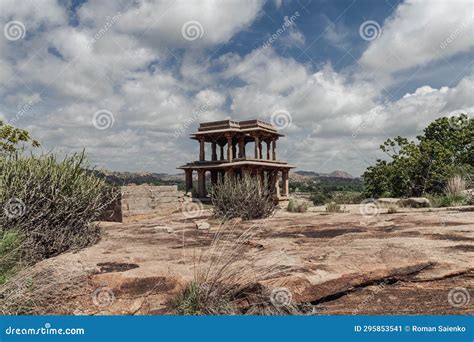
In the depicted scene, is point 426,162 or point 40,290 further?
point 426,162

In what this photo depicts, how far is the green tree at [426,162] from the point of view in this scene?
75.5ft

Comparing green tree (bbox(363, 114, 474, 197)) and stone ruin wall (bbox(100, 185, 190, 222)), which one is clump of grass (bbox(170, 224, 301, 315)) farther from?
green tree (bbox(363, 114, 474, 197))

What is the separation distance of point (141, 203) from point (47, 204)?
732 cm

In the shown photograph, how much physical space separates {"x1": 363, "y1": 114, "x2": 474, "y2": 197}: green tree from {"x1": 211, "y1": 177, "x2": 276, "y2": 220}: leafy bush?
1491cm

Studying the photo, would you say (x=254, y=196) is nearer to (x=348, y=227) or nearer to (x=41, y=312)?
(x=348, y=227)

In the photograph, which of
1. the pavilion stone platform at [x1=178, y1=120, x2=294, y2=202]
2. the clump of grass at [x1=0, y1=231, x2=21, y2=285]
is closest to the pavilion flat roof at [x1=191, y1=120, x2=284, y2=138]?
the pavilion stone platform at [x1=178, y1=120, x2=294, y2=202]

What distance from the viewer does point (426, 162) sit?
77.3 ft

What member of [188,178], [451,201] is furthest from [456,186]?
[188,178]

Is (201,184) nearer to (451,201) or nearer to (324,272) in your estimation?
(451,201)

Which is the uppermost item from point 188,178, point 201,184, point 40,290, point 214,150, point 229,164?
point 214,150

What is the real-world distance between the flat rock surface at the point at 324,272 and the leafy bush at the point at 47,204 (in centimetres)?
36

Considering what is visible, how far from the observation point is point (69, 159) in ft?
21.1

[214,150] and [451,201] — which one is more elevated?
[214,150]

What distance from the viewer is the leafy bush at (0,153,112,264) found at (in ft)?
16.2
